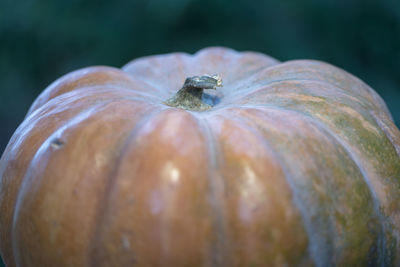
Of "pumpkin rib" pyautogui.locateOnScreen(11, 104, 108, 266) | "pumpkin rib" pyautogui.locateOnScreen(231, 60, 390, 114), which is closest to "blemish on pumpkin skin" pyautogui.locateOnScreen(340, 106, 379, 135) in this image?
"pumpkin rib" pyautogui.locateOnScreen(231, 60, 390, 114)

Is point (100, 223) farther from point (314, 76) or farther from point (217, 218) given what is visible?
point (314, 76)

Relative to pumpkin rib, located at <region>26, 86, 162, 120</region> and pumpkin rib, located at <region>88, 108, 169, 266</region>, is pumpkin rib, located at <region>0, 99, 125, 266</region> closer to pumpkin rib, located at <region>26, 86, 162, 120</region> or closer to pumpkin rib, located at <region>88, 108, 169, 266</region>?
pumpkin rib, located at <region>26, 86, 162, 120</region>

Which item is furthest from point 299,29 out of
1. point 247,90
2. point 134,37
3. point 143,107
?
point 143,107

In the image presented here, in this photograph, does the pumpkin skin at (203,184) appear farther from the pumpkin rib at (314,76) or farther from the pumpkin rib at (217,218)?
the pumpkin rib at (314,76)

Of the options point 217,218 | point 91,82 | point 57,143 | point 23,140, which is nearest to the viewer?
point 217,218

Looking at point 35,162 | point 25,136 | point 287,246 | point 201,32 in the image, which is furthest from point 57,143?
point 201,32

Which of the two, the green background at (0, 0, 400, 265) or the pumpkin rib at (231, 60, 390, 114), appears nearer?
the pumpkin rib at (231, 60, 390, 114)

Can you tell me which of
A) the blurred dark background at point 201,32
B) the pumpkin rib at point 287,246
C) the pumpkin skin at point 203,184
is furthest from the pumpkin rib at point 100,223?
the blurred dark background at point 201,32
